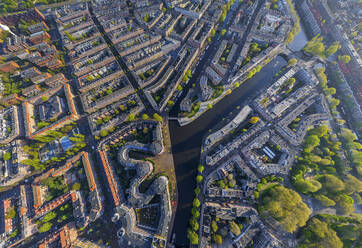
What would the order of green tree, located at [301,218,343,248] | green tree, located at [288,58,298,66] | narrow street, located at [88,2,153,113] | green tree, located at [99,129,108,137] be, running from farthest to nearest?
green tree, located at [288,58,298,66]
narrow street, located at [88,2,153,113]
green tree, located at [99,129,108,137]
green tree, located at [301,218,343,248]

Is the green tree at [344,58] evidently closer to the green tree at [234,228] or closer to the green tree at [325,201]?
the green tree at [325,201]

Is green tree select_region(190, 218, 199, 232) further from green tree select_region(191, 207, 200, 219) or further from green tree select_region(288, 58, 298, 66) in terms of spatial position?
green tree select_region(288, 58, 298, 66)

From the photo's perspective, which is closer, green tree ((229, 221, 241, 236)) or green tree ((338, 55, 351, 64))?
green tree ((229, 221, 241, 236))

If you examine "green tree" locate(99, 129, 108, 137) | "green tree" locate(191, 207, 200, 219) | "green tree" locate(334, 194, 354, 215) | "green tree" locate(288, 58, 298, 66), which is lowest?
"green tree" locate(334, 194, 354, 215)

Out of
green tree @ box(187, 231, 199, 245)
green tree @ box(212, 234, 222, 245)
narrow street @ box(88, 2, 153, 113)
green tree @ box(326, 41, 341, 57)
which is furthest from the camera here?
green tree @ box(326, 41, 341, 57)

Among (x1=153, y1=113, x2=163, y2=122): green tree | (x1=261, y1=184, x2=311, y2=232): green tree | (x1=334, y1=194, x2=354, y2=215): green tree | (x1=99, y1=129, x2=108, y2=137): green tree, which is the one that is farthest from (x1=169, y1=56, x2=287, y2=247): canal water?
(x1=334, y1=194, x2=354, y2=215): green tree

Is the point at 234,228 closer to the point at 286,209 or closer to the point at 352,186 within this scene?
the point at 286,209

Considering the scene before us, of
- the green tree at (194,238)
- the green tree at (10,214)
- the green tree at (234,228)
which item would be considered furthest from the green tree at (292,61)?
the green tree at (10,214)

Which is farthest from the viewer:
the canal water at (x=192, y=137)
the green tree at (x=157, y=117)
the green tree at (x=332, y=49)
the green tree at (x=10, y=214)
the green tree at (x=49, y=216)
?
the green tree at (x=332, y=49)
